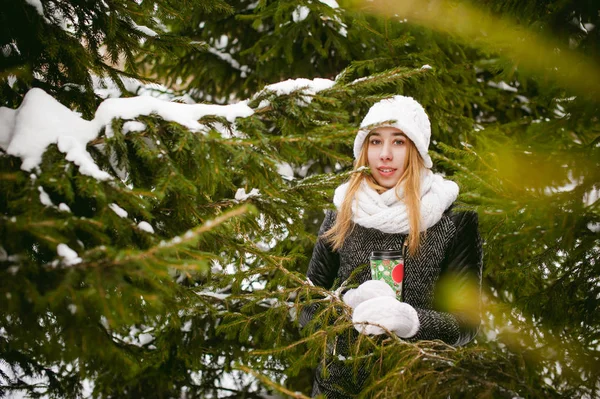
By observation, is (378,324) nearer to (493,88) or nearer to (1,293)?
(1,293)

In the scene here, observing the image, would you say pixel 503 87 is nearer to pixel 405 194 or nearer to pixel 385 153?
pixel 385 153

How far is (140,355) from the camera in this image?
7.47ft

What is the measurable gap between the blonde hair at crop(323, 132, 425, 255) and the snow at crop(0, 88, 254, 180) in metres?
0.94

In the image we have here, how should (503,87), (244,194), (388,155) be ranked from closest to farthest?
(244,194), (388,155), (503,87)

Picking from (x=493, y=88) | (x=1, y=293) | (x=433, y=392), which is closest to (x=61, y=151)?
(x=1, y=293)

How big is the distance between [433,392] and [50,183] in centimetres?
154

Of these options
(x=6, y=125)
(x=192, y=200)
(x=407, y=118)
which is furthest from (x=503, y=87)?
(x=6, y=125)

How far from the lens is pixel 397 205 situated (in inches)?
94.2

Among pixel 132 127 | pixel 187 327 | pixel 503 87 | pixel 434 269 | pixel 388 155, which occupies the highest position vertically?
pixel 503 87

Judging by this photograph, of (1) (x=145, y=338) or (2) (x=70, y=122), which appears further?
(1) (x=145, y=338)

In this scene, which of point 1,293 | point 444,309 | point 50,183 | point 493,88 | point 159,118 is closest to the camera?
point 1,293

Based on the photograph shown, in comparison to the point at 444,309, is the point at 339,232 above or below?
above

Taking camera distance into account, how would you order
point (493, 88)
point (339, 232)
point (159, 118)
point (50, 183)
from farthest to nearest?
point (493, 88) < point (339, 232) < point (159, 118) < point (50, 183)

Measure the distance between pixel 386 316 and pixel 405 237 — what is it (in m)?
0.57
